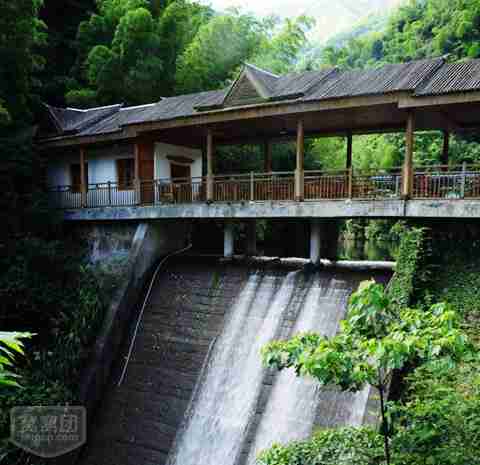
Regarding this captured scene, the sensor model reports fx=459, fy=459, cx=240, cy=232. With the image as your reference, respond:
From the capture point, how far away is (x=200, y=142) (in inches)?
642

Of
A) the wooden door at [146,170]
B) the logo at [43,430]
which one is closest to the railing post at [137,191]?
the wooden door at [146,170]

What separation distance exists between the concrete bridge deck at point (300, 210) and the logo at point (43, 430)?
564 cm

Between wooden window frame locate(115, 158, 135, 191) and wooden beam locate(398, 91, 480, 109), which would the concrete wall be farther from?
wooden beam locate(398, 91, 480, 109)

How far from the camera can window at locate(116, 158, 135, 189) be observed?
619 inches

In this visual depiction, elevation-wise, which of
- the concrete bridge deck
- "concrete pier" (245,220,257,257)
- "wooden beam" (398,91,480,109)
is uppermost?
"wooden beam" (398,91,480,109)

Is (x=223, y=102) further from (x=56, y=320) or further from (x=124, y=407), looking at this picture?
(x=124, y=407)

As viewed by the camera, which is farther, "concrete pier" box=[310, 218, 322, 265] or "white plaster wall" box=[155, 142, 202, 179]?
"white plaster wall" box=[155, 142, 202, 179]

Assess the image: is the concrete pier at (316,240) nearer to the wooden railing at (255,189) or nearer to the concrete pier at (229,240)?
the wooden railing at (255,189)

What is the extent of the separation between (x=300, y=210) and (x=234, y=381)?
4.17 m

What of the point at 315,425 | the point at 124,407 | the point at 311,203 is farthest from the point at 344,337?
the point at 124,407

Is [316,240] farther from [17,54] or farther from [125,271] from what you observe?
[17,54]

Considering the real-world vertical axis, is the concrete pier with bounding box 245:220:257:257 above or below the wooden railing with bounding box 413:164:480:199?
below

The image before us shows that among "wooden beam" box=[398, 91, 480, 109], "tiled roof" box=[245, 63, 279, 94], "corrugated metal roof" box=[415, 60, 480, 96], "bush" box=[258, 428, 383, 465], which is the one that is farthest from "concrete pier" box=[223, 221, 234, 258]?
"bush" box=[258, 428, 383, 465]

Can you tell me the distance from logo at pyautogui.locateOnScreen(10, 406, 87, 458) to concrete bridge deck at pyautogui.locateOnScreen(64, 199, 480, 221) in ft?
18.5
